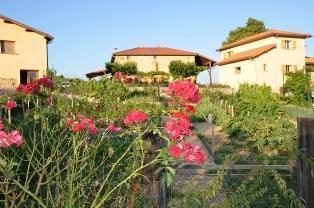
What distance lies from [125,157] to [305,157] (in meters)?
4.25

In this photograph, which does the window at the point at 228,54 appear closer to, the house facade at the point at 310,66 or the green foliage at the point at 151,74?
the house facade at the point at 310,66

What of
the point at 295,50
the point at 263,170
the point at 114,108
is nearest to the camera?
the point at 263,170

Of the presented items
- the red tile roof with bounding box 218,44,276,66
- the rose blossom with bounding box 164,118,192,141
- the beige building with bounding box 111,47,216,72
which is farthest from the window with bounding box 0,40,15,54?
Result: the rose blossom with bounding box 164,118,192,141

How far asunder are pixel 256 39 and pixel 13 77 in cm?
2244

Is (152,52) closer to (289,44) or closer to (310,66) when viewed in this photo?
(289,44)

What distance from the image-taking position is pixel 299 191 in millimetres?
3525

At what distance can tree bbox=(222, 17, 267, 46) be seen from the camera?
2368 inches

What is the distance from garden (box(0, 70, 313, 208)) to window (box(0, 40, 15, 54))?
818 inches

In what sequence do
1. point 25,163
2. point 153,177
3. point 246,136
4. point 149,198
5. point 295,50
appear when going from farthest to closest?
point 295,50, point 246,136, point 25,163, point 149,198, point 153,177

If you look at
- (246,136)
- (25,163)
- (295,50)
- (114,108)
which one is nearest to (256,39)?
(295,50)

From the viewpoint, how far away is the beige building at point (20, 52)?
3288 centimetres

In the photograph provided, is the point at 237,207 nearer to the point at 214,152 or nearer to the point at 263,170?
the point at 263,170

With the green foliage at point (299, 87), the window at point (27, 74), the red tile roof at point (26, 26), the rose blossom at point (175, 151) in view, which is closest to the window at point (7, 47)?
the red tile roof at point (26, 26)

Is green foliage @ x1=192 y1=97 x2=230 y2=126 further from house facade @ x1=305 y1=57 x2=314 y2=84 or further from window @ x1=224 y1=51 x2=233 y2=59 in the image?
window @ x1=224 y1=51 x2=233 y2=59
